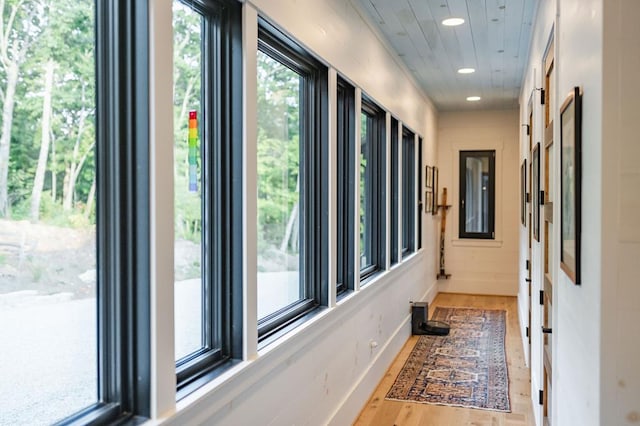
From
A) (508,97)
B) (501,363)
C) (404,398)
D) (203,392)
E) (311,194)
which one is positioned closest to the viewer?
(203,392)

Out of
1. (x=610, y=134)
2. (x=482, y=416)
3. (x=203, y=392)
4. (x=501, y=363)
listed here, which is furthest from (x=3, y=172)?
(x=501, y=363)

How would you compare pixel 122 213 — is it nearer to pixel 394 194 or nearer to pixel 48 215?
pixel 48 215

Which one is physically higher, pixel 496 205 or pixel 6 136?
pixel 6 136

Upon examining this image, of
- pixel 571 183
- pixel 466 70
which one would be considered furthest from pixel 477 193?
pixel 571 183

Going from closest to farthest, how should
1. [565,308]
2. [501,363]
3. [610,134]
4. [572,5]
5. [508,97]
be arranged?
[610,134], [572,5], [565,308], [501,363], [508,97]

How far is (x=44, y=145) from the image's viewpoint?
51.3 inches

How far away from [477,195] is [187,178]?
7.18m

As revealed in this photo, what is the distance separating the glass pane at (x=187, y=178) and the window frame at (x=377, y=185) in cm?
266

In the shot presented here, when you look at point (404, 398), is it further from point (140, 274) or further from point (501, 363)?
point (140, 274)

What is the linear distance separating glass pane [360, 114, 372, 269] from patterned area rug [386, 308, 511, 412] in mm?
986

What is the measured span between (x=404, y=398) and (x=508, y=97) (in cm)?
464

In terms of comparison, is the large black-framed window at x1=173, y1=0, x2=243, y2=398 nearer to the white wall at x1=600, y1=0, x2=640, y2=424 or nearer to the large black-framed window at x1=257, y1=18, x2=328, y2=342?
the large black-framed window at x1=257, y1=18, x2=328, y2=342

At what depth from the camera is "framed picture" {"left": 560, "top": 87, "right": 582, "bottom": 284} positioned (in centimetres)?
173

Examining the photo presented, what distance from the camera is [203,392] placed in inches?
68.4
